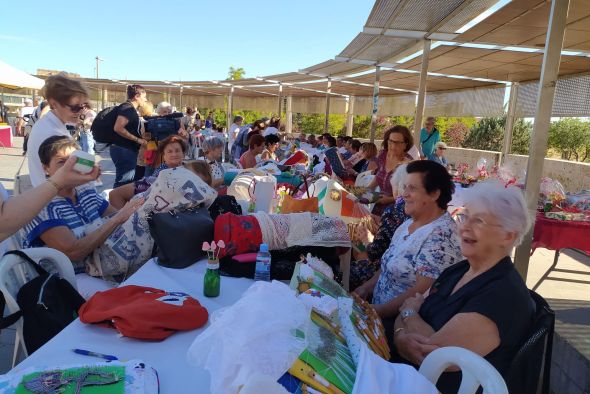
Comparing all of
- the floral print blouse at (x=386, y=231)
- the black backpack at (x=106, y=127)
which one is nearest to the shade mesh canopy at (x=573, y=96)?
the floral print blouse at (x=386, y=231)

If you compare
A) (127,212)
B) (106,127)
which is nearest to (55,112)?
(127,212)

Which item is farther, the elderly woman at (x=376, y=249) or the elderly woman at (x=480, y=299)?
the elderly woman at (x=376, y=249)

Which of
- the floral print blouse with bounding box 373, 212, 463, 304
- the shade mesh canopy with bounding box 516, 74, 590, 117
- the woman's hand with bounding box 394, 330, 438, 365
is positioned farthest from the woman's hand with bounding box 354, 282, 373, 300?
the shade mesh canopy with bounding box 516, 74, 590, 117

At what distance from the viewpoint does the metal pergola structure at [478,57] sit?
381 centimetres

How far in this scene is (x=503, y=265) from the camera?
183cm

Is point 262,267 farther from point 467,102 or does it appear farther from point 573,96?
point 467,102

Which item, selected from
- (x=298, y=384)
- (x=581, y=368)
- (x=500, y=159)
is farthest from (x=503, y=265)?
(x=500, y=159)

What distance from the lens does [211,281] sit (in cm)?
216

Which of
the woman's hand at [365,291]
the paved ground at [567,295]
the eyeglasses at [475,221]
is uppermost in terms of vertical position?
the eyeglasses at [475,221]

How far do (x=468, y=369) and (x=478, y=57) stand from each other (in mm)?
9057

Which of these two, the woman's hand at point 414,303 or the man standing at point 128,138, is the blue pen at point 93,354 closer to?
the woman's hand at point 414,303

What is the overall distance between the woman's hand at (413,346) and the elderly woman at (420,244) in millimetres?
426

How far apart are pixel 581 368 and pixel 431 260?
4.23ft

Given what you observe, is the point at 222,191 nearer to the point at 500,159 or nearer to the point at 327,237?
the point at 327,237
